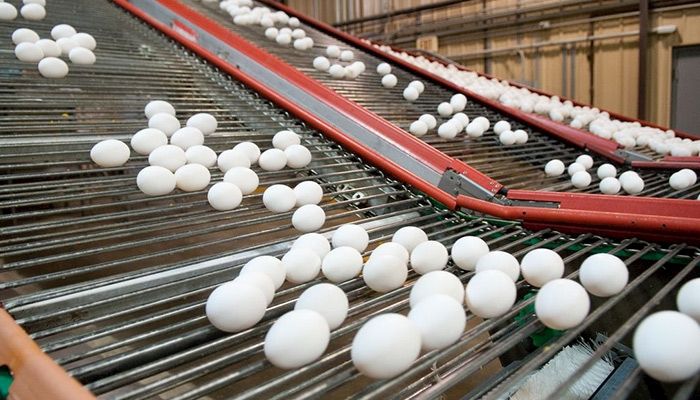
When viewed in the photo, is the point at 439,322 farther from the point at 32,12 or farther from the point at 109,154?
the point at 32,12

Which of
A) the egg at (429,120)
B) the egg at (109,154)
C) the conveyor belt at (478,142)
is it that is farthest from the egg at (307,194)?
the egg at (429,120)

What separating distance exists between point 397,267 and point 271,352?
27 cm

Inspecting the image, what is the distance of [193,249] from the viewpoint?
974 mm

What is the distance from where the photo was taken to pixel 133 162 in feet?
3.62

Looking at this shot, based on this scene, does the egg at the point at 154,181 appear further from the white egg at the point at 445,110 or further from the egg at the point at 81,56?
the white egg at the point at 445,110

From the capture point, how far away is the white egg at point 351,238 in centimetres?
85

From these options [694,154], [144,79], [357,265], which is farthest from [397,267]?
[694,154]

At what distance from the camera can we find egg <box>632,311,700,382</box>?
1.43 ft

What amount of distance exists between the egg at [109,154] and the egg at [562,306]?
900mm

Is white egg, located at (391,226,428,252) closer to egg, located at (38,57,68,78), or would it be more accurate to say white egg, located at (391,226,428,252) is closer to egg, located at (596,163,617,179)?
egg, located at (596,163,617,179)

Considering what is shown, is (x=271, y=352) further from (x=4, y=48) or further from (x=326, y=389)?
(x=4, y=48)

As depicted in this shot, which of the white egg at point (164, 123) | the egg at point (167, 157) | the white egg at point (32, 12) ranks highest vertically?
the white egg at point (32, 12)

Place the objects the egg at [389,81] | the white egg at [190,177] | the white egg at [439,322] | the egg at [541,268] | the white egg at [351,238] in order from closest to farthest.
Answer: the white egg at [439,322]
the egg at [541,268]
the white egg at [351,238]
the white egg at [190,177]
the egg at [389,81]

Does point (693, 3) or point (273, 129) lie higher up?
point (693, 3)
